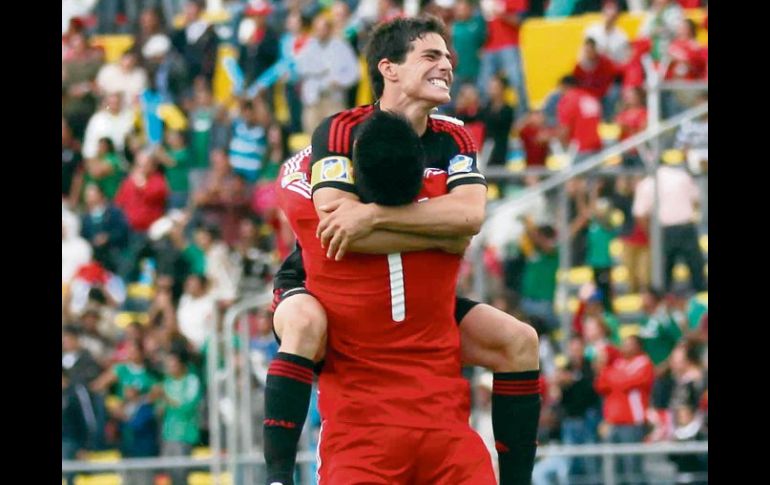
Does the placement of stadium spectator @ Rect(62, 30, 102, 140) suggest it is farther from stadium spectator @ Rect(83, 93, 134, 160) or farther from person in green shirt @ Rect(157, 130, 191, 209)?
person in green shirt @ Rect(157, 130, 191, 209)

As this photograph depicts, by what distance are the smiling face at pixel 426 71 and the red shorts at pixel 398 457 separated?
1.28 m

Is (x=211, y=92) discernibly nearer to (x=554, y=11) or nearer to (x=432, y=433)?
(x=554, y=11)

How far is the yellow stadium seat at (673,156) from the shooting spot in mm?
15406

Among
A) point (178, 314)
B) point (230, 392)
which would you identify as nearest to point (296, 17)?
point (178, 314)

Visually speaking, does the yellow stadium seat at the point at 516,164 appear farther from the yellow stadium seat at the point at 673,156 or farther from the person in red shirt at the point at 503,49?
the yellow stadium seat at the point at 673,156

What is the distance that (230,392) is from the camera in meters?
12.9

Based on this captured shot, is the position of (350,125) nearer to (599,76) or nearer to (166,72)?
(599,76)

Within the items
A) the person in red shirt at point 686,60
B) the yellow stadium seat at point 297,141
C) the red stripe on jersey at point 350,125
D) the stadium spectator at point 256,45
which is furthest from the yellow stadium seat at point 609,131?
the red stripe on jersey at point 350,125

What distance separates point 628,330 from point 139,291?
507cm

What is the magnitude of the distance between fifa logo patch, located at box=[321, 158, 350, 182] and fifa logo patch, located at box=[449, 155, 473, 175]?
44 centimetres

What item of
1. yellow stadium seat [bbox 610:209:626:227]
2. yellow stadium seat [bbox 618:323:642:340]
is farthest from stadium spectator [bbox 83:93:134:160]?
yellow stadium seat [bbox 618:323:642:340]

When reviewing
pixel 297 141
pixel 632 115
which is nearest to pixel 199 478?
pixel 297 141

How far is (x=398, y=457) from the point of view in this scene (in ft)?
24.0

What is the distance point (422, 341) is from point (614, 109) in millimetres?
11422
